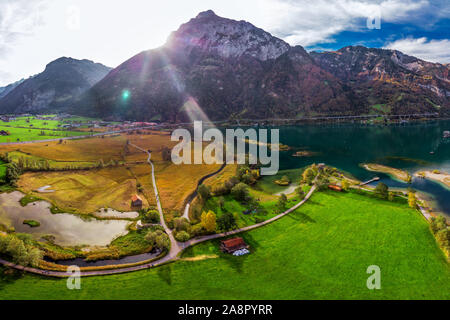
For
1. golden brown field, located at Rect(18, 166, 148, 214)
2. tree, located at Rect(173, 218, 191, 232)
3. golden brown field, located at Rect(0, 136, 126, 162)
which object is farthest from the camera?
golden brown field, located at Rect(0, 136, 126, 162)

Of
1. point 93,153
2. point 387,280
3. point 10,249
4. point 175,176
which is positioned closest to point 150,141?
point 93,153

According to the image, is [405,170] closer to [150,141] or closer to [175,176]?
[175,176]

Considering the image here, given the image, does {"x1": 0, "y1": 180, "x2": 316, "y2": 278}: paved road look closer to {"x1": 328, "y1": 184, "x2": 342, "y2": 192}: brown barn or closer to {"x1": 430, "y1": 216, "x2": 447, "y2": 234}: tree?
{"x1": 328, "y1": 184, "x2": 342, "y2": 192}: brown barn

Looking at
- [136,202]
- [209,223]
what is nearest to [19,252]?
[136,202]

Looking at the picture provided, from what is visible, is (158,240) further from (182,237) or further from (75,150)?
(75,150)

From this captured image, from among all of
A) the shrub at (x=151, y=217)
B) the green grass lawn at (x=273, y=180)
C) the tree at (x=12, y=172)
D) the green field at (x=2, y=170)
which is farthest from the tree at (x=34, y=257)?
the green grass lawn at (x=273, y=180)

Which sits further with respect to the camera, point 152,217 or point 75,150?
point 75,150

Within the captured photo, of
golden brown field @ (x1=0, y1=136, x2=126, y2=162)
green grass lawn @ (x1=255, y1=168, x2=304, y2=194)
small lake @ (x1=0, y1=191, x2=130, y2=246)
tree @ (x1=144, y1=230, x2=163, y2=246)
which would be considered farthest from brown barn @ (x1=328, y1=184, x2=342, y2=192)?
golden brown field @ (x1=0, y1=136, x2=126, y2=162)
